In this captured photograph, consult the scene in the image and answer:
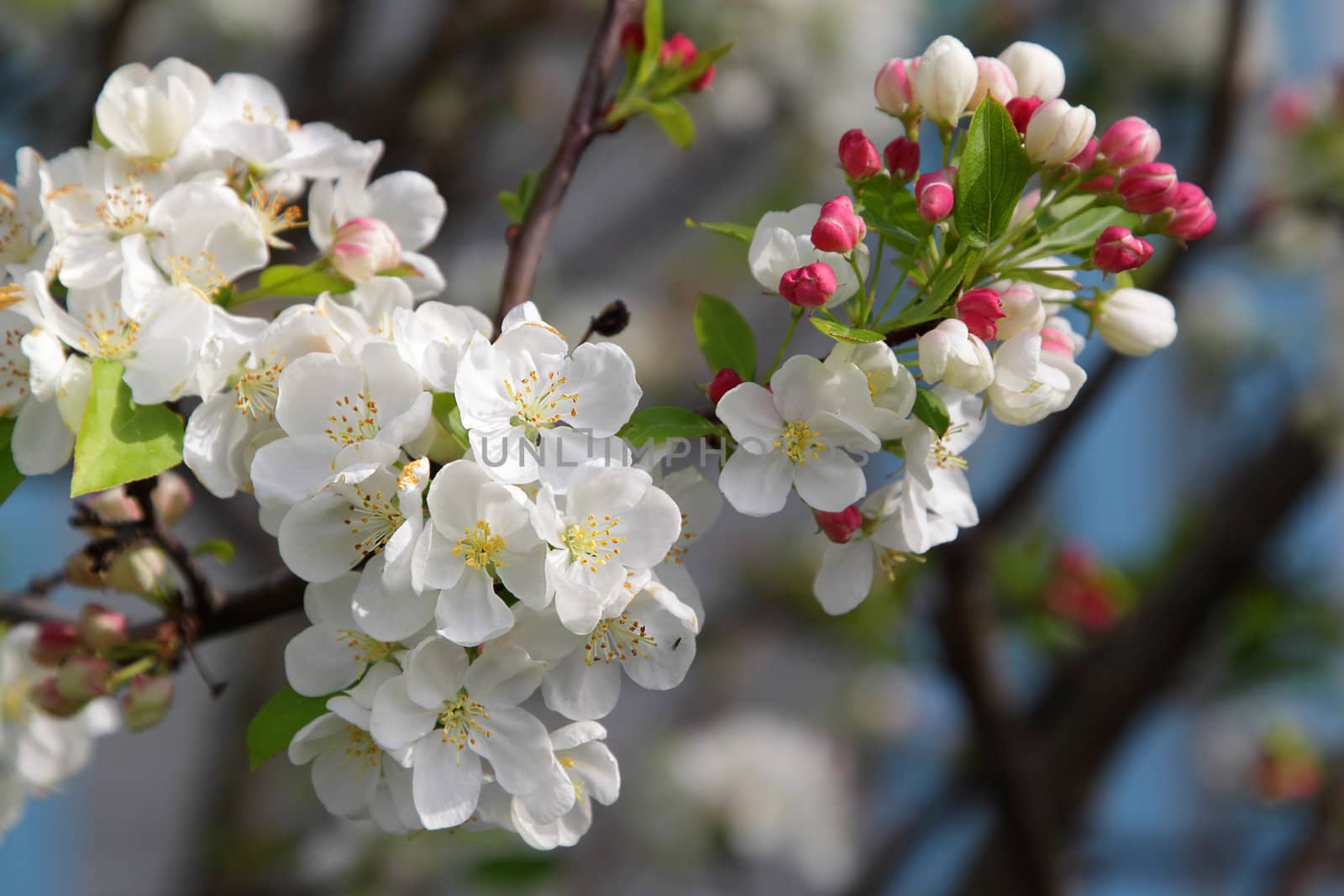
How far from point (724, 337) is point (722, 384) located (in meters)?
0.05

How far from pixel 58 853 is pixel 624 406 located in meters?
4.27

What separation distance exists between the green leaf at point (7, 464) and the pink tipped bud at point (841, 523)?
0.51 metres

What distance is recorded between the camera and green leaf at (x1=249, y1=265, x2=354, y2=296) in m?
0.81

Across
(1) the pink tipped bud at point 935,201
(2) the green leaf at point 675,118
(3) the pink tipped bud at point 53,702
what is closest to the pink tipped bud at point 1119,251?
(1) the pink tipped bud at point 935,201

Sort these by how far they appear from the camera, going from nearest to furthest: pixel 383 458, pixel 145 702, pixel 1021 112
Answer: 1. pixel 383 458
2. pixel 1021 112
3. pixel 145 702

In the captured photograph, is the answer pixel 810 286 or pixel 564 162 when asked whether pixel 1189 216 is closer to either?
pixel 810 286

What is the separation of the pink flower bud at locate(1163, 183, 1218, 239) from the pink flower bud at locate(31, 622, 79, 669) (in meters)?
0.89

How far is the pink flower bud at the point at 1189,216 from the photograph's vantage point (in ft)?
2.47

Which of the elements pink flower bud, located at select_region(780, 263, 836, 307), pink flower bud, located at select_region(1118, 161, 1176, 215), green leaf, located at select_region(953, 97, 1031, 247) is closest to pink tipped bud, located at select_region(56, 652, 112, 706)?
pink flower bud, located at select_region(780, 263, 836, 307)

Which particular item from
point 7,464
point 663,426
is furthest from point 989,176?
point 7,464

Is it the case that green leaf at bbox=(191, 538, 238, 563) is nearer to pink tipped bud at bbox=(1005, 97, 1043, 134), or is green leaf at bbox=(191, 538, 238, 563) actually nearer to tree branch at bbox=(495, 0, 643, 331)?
tree branch at bbox=(495, 0, 643, 331)

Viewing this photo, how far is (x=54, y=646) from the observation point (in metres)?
0.96

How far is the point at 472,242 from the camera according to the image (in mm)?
3607

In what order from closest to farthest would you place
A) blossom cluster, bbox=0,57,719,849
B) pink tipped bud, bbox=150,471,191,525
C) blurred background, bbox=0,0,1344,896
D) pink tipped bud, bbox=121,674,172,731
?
1. blossom cluster, bbox=0,57,719,849
2. pink tipped bud, bbox=121,674,172,731
3. pink tipped bud, bbox=150,471,191,525
4. blurred background, bbox=0,0,1344,896
